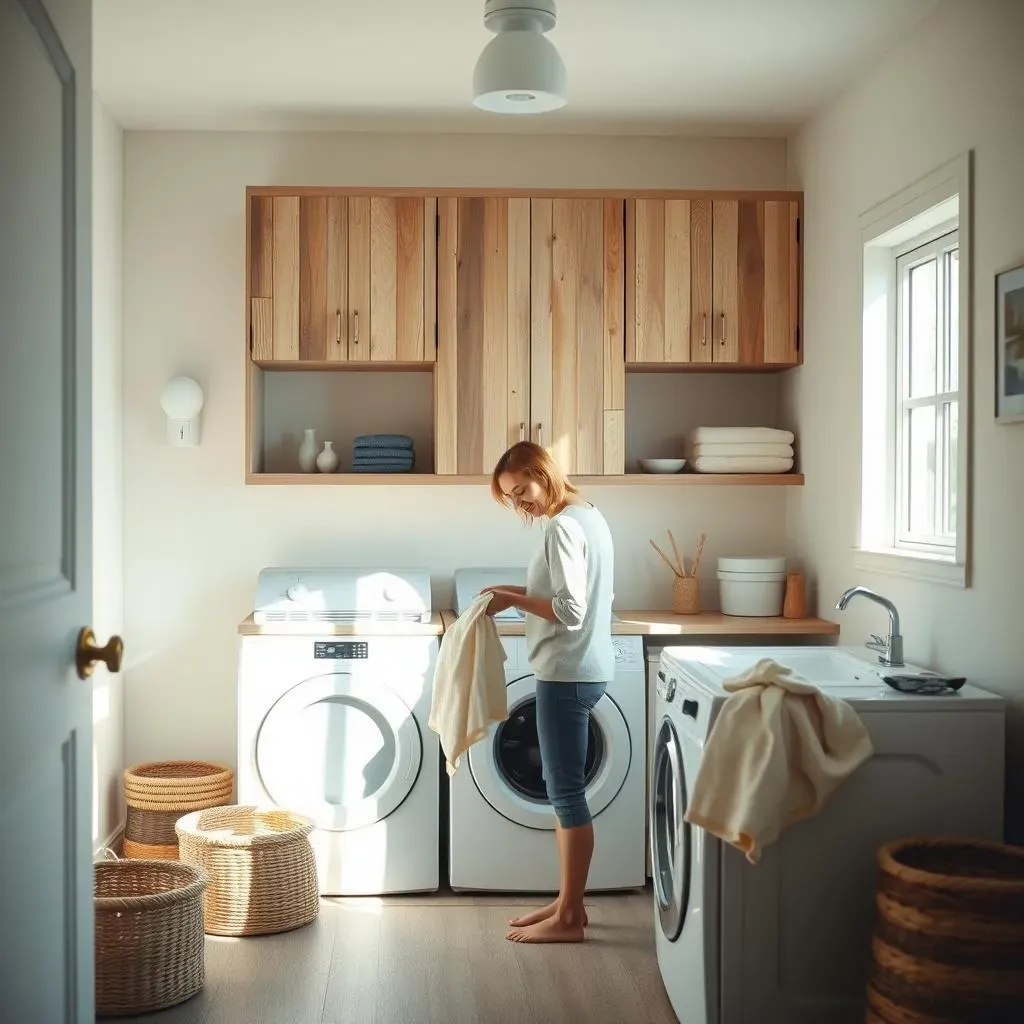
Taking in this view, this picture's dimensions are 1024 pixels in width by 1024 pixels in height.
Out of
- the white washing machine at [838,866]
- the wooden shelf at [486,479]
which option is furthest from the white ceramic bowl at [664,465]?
Answer: the white washing machine at [838,866]

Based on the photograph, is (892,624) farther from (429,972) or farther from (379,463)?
(379,463)

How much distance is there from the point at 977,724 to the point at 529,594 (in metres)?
1.28

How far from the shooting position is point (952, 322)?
337 cm

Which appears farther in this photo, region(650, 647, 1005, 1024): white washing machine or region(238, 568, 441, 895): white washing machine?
region(238, 568, 441, 895): white washing machine

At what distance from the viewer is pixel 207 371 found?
4.35 meters

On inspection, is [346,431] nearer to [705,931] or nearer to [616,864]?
[616,864]

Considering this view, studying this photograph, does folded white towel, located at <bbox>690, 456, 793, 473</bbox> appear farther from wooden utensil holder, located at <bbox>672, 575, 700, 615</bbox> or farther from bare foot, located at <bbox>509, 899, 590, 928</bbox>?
bare foot, located at <bbox>509, 899, 590, 928</bbox>

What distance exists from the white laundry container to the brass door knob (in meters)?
2.92

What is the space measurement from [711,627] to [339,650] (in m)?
1.23

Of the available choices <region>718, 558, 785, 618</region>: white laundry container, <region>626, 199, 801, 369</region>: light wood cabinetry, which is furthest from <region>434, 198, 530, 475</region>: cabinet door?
<region>718, 558, 785, 618</region>: white laundry container

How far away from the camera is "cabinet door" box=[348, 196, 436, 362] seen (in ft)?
13.4

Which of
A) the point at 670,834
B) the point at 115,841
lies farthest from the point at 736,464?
the point at 115,841

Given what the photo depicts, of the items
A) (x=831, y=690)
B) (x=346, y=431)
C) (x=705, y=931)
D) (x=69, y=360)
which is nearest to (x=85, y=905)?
(x=69, y=360)

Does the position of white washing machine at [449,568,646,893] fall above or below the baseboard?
above
